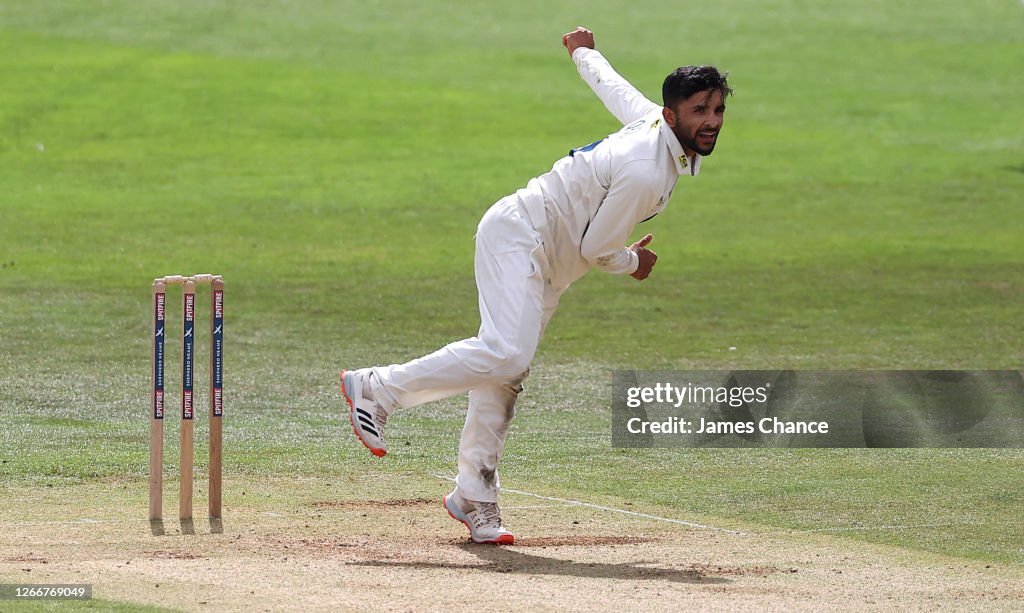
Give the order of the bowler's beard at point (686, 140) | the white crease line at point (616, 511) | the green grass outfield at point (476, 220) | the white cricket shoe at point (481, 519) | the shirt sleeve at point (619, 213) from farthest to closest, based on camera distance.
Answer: the green grass outfield at point (476, 220)
the white crease line at point (616, 511)
the white cricket shoe at point (481, 519)
the bowler's beard at point (686, 140)
the shirt sleeve at point (619, 213)

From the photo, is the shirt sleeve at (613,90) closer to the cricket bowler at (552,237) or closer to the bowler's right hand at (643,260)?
the cricket bowler at (552,237)

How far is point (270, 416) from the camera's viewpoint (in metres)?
12.1

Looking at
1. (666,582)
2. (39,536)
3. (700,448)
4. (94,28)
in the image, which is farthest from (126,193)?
(666,582)

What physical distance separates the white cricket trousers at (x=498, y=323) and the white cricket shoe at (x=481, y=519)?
0.61 metres

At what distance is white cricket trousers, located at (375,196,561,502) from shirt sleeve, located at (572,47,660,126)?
80 cm

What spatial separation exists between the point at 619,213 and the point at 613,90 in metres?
1.04

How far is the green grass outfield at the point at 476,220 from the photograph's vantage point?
10539 mm

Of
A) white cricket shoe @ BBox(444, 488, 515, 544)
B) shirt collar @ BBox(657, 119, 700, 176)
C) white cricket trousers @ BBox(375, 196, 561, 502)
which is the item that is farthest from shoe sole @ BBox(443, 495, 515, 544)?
shirt collar @ BBox(657, 119, 700, 176)

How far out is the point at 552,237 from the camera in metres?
7.63

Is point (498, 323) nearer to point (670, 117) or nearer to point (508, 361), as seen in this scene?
point (508, 361)

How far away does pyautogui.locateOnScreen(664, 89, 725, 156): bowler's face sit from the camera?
294 inches

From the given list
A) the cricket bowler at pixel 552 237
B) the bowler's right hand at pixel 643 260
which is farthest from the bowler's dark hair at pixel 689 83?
the bowler's right hand at pixel 643 260

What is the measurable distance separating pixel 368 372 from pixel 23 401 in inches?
220

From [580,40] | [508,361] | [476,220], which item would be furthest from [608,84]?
[476,220]
